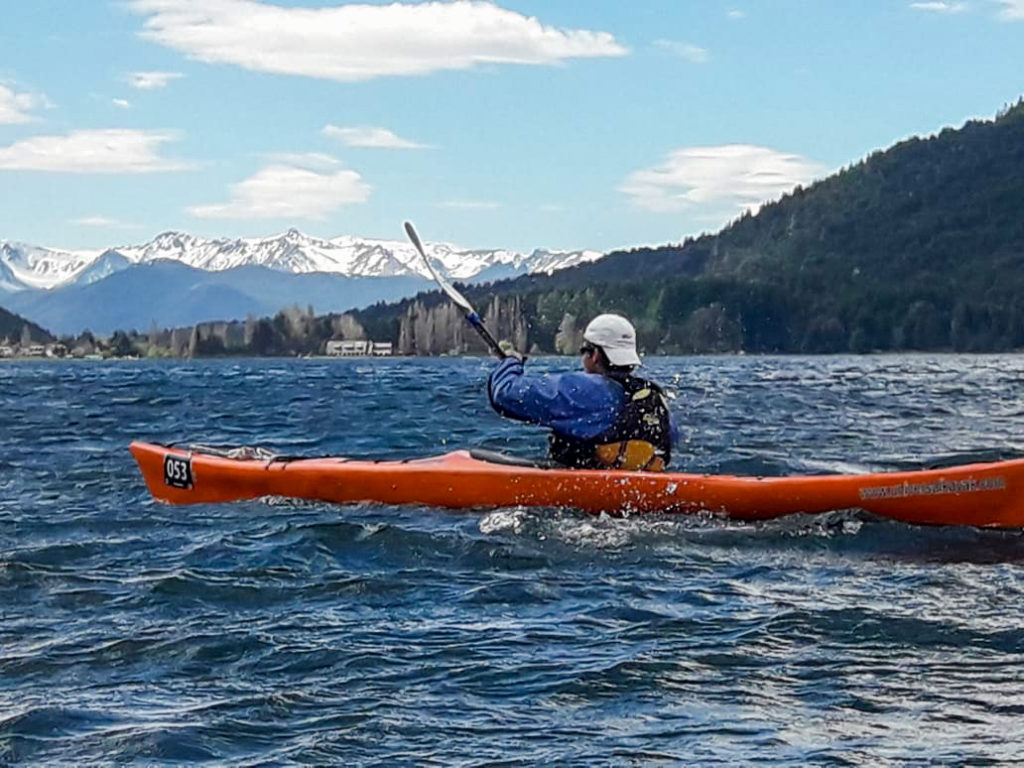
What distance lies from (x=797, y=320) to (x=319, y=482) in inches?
7115

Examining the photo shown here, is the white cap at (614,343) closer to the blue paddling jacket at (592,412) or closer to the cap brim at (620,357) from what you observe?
the cap brim at (620,357)

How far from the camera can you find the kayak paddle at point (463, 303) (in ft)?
43.4

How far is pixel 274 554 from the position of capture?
10.4m

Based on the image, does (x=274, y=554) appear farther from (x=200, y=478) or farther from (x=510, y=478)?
(x=200, y=478)

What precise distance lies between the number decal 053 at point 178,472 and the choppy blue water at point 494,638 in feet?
1.07

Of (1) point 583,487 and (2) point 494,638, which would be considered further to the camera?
(1) point 583,487

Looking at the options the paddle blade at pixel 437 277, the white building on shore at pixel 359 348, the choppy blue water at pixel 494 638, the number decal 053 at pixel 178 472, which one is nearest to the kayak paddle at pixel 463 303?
the paddle blade at pixel 437 277

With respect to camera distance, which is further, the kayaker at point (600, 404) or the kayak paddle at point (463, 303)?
the kayak paddle at point (463, 303)

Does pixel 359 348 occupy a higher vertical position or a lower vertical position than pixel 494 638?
higher

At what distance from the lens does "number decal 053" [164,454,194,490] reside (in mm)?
13727

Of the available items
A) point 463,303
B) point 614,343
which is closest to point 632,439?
point 614,343

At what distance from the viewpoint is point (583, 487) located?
37.9ft

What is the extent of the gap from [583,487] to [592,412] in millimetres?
592

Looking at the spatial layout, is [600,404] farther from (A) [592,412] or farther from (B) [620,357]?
(B) [620,357]
